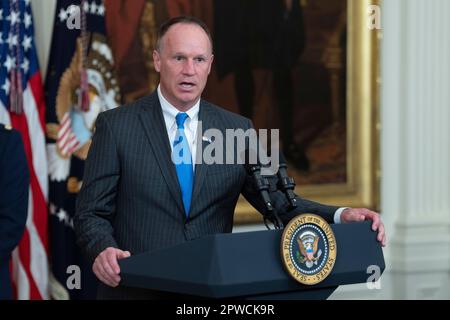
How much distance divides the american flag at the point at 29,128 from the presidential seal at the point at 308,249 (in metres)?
3.36

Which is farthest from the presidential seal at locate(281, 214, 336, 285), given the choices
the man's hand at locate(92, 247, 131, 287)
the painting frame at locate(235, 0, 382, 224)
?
the painting frame at locate(235, 0, 382, 224)

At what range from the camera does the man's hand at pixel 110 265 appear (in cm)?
250

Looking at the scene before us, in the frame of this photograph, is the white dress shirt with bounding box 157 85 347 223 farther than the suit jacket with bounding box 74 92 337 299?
Yes

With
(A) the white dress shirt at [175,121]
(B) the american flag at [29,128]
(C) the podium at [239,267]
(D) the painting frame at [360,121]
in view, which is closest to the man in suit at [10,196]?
(B) the american flag at [29,128]

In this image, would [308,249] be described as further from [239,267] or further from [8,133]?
[8,133]

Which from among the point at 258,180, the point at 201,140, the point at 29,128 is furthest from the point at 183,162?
the point at 29,128

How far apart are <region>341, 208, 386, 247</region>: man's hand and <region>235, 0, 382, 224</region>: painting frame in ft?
12.8

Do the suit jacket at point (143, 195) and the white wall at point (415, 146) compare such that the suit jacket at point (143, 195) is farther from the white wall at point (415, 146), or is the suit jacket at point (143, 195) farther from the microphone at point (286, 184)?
the white wall at point (415, 146)

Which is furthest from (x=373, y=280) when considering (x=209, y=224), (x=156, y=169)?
(x=156, y=169)

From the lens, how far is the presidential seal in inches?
92.5

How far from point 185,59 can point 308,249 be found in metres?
0.83

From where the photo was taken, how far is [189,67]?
2812mm

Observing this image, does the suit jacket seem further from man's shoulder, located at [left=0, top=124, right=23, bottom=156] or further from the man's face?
man's shoulder, located at [left=0, top=124, right=23, bottom=156]

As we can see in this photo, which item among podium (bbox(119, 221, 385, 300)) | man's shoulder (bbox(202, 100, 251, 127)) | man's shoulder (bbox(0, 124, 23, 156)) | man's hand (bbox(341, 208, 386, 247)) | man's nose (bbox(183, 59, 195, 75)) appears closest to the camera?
podium (bbox(119, 221, 385, 300))
